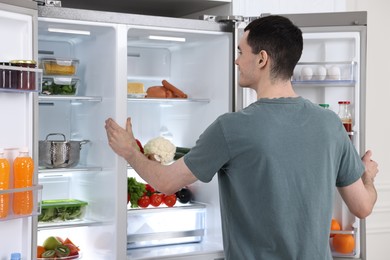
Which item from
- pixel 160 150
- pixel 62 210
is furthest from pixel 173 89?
pixel 62 210

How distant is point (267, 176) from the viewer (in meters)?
2.16

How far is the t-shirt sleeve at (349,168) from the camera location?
2369 millimetres

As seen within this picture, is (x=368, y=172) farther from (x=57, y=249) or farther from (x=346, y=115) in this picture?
(x=57, y=249)

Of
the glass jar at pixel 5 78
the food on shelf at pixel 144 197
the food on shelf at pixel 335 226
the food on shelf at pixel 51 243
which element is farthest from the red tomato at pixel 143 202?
the glass jar at pixel 5 78

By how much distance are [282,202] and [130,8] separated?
2.14 metres

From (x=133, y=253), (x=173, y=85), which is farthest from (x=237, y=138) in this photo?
(x=173, y=85)

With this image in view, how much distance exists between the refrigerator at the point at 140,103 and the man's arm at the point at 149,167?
0.39 feet

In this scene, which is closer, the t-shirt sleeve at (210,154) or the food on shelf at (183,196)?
the t-shirt sleeve at (210,154)

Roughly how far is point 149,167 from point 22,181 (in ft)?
1.77

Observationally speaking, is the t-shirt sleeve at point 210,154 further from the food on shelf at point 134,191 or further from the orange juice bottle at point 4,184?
the food on shelf at point 134,191

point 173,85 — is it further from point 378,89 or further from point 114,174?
point 378,89

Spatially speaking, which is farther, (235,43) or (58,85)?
(235,43)

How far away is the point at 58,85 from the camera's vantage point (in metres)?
3.30

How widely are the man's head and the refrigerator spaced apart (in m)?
1.04
